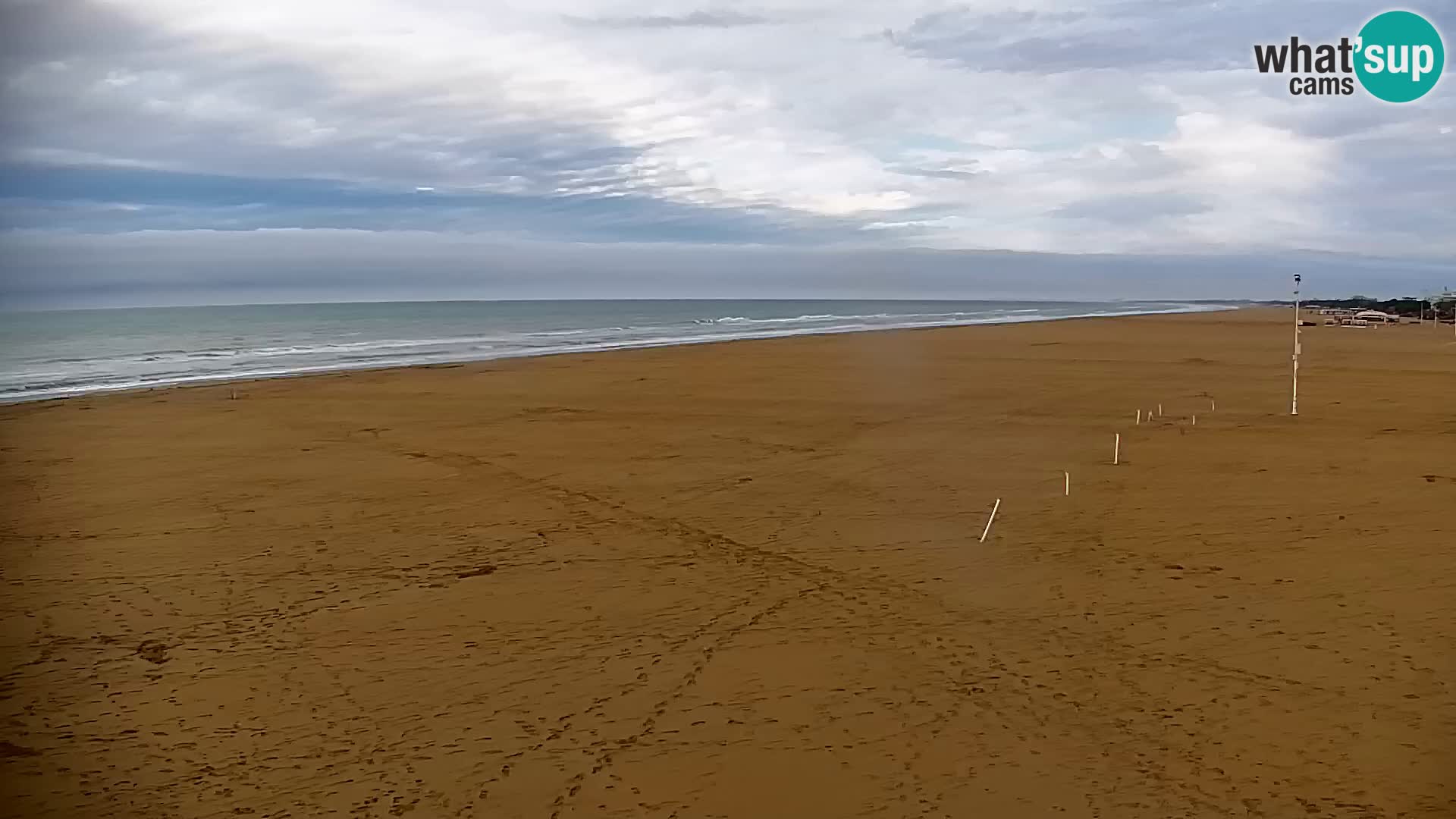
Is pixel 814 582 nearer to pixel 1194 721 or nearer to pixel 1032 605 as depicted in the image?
pixel 1032 605

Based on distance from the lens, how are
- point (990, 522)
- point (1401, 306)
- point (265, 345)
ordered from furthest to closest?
point (1401, 306) → point (265, 345) → point (990, 522)

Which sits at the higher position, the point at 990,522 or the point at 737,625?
the point at 990,522

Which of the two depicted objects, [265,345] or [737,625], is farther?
[265,345]

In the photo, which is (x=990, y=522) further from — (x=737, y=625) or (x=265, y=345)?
(x=265, y=345)

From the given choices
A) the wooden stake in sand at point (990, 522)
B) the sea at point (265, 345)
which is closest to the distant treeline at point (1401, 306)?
the sea at point (265, 345)

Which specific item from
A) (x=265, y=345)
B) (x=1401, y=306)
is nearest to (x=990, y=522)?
(x=265, y=345)

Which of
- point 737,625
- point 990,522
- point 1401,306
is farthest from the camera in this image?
point 1401,306

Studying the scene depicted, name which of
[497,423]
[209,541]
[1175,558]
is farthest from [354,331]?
[1175,558]
